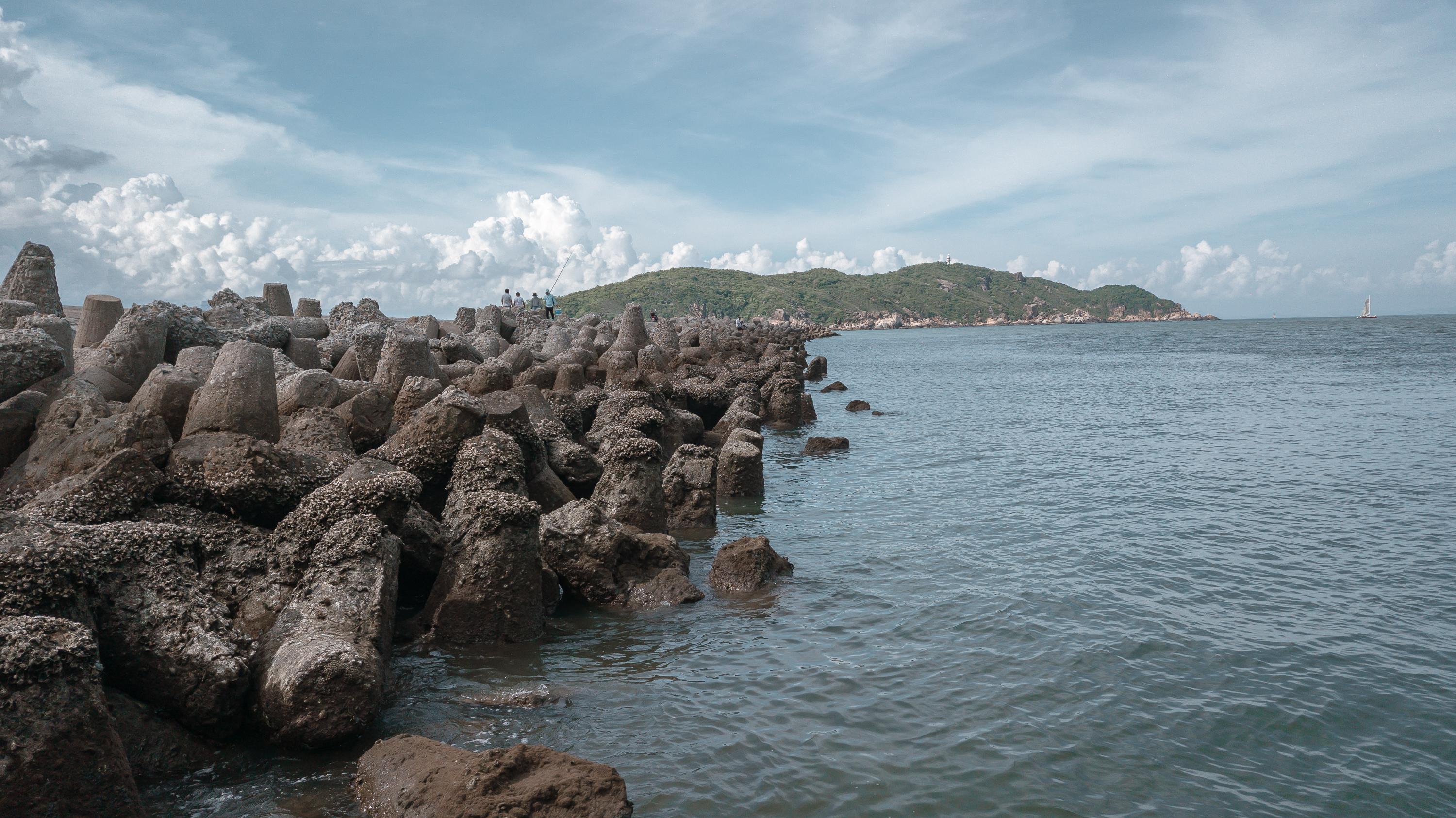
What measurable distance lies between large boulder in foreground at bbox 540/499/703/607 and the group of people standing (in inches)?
1198

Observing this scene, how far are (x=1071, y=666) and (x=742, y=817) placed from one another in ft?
12.3

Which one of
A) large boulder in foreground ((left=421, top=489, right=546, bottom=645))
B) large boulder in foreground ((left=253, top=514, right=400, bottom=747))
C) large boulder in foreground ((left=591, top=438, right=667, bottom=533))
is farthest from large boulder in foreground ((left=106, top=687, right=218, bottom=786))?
large boulder in foreground ((left=591, top=438, right=667, bottom=533))

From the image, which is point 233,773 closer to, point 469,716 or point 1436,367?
point 469,716

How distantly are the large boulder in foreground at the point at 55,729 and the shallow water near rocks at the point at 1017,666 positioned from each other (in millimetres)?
696

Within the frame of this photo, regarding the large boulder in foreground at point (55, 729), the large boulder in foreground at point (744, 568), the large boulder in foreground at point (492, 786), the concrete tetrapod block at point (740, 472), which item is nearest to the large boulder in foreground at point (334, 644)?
the large boulder in foreground at point (492, 786)

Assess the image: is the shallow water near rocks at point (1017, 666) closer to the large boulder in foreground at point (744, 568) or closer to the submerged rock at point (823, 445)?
the large boulder in foreground at point (744, 568)

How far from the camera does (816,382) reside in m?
41.2

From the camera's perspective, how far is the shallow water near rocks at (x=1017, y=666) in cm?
573

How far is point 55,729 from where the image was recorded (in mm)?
4328

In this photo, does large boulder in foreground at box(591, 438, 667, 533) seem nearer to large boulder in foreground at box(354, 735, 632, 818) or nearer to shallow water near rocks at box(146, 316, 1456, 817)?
shallow water near rocks at box(146, 316, 1456, 817)

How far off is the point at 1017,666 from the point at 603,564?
4036 millimetres

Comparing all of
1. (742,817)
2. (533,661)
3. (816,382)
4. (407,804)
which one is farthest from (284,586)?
(816,382)

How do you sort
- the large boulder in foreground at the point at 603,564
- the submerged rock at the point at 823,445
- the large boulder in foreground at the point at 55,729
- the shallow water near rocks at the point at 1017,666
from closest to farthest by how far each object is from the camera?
the large boulder in foreground at the point at 55,729
the shallow water near rocks at the point at 1017,666
the large boulder in foreground at the point at 603,564
the submerged rock at the point at 823,445

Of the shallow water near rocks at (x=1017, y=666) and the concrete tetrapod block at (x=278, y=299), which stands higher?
the concrete tetrapod block at (x=278, y=299)
